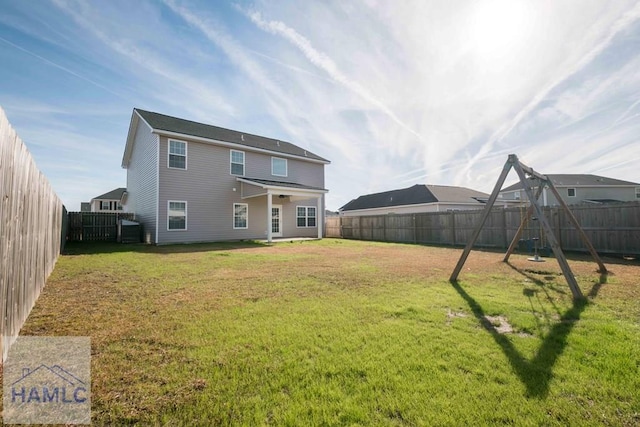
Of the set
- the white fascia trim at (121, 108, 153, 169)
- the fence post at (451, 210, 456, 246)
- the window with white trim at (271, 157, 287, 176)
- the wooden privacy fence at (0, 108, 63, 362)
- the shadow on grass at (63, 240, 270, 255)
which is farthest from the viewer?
the window with white trim at (271, 157, 287, 176)

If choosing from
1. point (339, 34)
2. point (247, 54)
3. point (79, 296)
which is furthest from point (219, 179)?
point (79, 296)

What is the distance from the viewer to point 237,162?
54.6 ft

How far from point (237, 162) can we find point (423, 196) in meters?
19.1

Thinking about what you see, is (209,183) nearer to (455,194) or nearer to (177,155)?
(177,155)

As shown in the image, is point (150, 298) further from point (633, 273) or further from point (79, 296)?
point (633, 273)

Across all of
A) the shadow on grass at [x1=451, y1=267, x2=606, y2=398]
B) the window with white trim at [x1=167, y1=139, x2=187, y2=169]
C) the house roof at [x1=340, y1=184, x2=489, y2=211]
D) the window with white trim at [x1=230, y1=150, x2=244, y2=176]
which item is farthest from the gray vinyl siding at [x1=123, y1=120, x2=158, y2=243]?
the house roof at [x1=340, y1=184, x2=489, y2=211]

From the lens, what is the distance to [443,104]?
11594mm

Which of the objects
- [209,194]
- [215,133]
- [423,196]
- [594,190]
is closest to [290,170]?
[215,133]

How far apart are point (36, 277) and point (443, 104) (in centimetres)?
1350

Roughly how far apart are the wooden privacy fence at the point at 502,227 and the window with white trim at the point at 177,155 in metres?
11.9

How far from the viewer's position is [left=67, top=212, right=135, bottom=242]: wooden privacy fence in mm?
14625

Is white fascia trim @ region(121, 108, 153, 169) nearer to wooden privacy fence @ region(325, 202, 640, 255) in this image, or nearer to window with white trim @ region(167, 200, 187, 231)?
window with white trim @ region(167, 200, 187, 231)

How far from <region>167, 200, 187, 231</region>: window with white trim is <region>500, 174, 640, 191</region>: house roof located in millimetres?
35002

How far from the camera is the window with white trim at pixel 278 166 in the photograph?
18.3m
